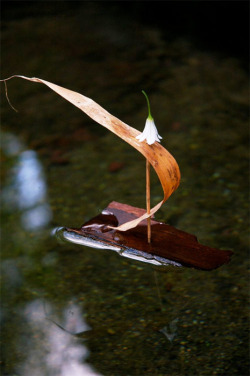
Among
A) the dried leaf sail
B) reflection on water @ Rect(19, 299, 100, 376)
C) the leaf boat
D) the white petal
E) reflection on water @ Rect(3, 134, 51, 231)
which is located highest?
the white petal

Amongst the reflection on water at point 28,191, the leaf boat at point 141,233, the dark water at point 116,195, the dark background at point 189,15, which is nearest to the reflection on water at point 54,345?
the dark water at point 116,195

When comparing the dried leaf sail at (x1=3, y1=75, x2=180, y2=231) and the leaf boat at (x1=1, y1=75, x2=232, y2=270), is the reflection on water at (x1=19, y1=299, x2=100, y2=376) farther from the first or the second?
the dried leaf sail at (x1=3, y1=75, x2=180, y2=231)

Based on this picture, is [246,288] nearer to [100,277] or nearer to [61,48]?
[100,277]

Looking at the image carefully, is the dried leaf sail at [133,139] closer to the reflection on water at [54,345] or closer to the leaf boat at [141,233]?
the leaf boat at [141,233]

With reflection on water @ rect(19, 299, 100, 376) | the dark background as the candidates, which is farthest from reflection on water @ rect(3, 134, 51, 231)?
the dark background

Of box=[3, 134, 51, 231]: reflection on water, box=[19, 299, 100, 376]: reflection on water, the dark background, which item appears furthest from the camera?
the dark background

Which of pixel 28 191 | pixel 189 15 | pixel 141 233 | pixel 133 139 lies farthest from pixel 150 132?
pixel 189 15
